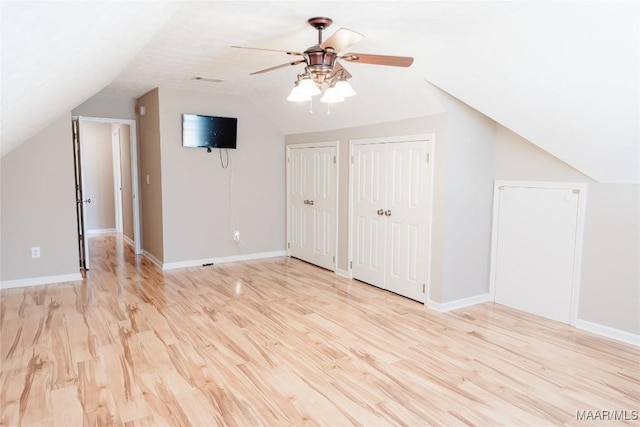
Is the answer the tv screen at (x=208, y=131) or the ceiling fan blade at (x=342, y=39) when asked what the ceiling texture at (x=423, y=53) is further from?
the tv screen at (x=208, y=131)

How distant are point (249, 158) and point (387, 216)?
96.8 inches

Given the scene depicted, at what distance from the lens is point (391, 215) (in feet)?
A: 14.8

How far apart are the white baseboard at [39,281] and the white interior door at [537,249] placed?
4.84 m

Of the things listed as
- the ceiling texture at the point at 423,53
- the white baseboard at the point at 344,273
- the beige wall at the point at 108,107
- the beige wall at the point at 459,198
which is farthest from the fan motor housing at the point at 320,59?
the beige wall at the point at 108,107

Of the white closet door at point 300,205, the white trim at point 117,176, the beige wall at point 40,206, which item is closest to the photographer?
the beige wall at point 40,206

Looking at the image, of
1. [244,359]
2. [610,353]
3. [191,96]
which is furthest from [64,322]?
[610,353]

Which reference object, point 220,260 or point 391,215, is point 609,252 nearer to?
point 391,215

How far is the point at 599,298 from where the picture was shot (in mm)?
3492

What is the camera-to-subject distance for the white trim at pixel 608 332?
328 centimetres

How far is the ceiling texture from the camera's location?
5.87 ft

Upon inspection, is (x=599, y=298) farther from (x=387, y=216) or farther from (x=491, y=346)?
(x=387, y=216)

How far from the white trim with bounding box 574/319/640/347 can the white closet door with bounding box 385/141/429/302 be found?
1.39m

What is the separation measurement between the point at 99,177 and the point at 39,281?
4.02m

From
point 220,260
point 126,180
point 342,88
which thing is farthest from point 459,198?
point 126,180
